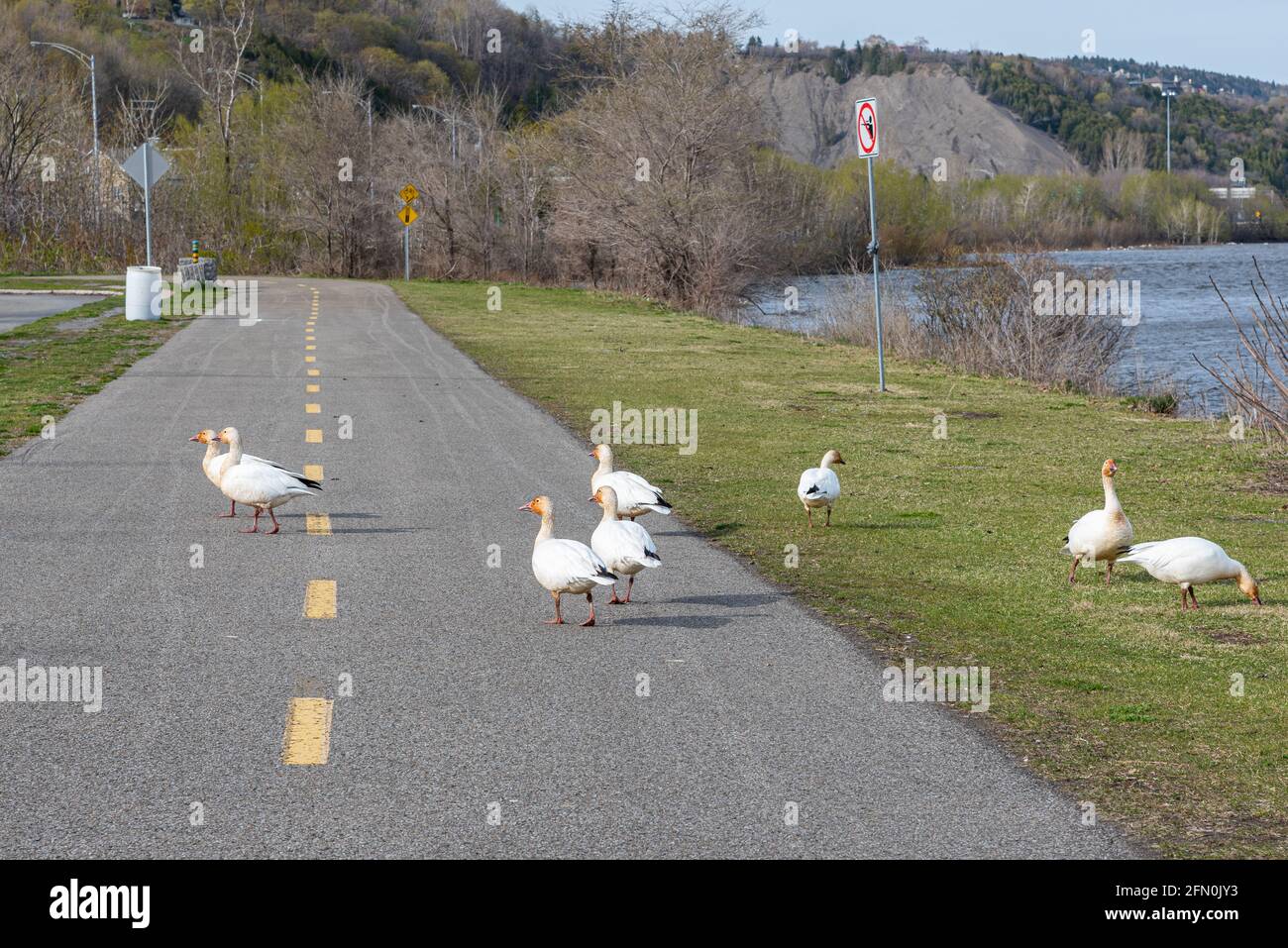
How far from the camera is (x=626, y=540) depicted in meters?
8.40

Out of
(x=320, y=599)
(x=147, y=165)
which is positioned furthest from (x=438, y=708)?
(x=147, y=165)

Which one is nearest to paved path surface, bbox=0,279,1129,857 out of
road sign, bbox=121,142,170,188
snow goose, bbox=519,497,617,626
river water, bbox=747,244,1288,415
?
snow goose, bbox=519,497,617,626

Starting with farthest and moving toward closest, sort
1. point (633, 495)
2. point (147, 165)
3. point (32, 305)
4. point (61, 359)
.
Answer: point (32, 305) < point (147, 165) < point (61, 359) < point (633, 495)

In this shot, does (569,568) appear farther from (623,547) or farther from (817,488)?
(817,488)

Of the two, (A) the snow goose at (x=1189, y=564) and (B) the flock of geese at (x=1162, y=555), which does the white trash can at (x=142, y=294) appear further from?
(A) the snow goose at (x=1189, y=564)

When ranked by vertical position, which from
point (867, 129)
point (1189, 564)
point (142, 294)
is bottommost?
point (1189, 564)

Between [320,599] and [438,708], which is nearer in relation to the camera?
[438,708]

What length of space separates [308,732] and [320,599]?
8.25ft

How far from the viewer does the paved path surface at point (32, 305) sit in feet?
107

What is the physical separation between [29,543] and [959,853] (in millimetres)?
7364

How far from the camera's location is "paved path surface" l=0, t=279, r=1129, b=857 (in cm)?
515

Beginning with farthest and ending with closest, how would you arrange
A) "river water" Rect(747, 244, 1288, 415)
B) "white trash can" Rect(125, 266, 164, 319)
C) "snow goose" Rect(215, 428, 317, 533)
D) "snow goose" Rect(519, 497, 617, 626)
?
"white trash can" Rect(125, 266, 164, 319) → "river water" Rect(747, 244, 1288, 415) → "snow goose" Rect(215, 428, 317, 533) → "snow goose" Rect(519, 497, 617, 626)

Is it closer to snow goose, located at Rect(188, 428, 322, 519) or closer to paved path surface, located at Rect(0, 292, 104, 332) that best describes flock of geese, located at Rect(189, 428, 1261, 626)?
snow goose, located at Rect(188, 428, 322, 519)

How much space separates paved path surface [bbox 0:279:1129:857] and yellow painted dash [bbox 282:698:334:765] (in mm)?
65
